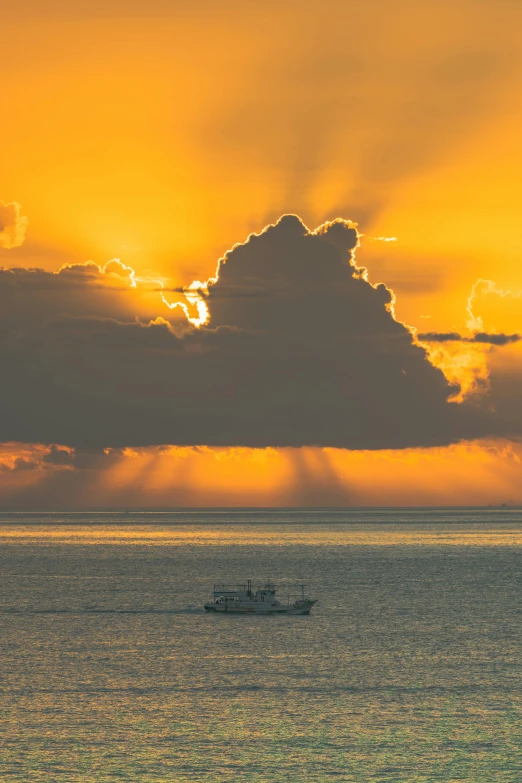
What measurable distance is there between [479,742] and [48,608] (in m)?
96.2

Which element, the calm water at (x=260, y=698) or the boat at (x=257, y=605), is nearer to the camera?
the calm water at (x=260, y=698)

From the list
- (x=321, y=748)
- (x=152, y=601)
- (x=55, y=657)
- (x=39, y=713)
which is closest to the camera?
(x=321, y=748)

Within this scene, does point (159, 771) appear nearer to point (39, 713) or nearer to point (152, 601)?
point (39, 713)

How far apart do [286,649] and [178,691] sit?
26010 millimetres

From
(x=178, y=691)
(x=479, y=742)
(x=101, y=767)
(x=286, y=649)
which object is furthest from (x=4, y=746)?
(x=286, y=649)

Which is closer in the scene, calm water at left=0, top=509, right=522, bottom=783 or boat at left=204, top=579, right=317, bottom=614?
calm water at left=0, top=509, right=522, bottom=783

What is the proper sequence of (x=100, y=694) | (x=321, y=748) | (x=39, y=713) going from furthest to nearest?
(x=100, y=694) → (x=39, y=713) → (x=321, y=748)

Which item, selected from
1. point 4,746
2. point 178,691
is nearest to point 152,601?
point 178,691

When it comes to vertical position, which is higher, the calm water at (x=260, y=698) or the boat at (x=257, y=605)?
the boat at (x=257, y=605)

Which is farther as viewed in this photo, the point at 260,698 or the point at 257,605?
the point at 257,605

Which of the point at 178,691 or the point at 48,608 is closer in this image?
the point at 178,691

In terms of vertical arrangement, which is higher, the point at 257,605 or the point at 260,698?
the point at 257,605

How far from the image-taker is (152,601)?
577 ft

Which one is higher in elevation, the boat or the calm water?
the boat
